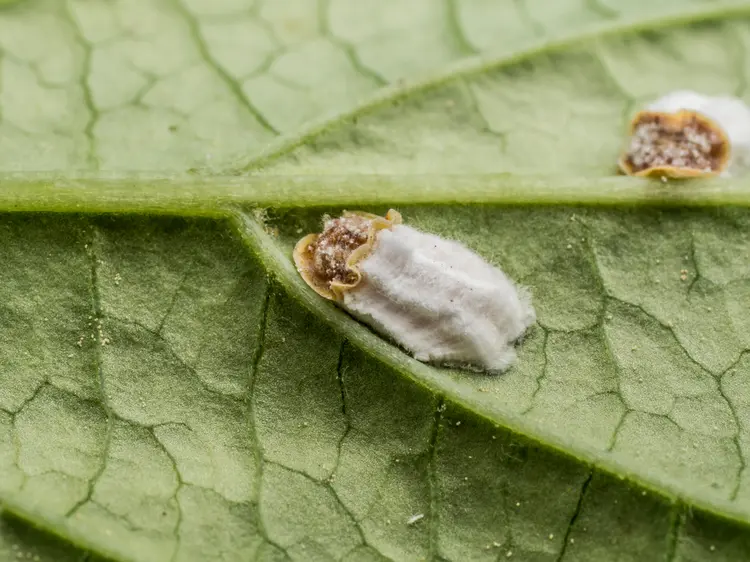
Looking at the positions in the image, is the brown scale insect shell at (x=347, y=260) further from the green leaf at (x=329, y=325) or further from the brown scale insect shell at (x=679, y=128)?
the brown scale insect shell at (x=679, y=128)

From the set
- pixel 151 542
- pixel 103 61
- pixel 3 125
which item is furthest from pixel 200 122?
pixel 151 542

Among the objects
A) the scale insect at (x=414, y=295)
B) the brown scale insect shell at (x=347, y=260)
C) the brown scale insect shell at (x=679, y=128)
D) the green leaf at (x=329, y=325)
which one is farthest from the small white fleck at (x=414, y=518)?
the brown scale insect shell at (x=679, y=128)

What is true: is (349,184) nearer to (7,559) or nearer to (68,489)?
(68,489)

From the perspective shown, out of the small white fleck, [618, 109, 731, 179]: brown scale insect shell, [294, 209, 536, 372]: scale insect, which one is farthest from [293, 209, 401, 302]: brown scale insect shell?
[618, 109, 731, 179]: brown scale insect shell

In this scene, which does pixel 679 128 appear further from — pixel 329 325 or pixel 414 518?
pixel 414 518

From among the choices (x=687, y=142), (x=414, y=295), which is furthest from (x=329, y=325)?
(x=687, y=142)

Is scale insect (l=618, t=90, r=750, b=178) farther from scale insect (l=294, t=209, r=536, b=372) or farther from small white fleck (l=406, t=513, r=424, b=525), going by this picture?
small white fleck (l=406, t=513, r=424, b=525)
